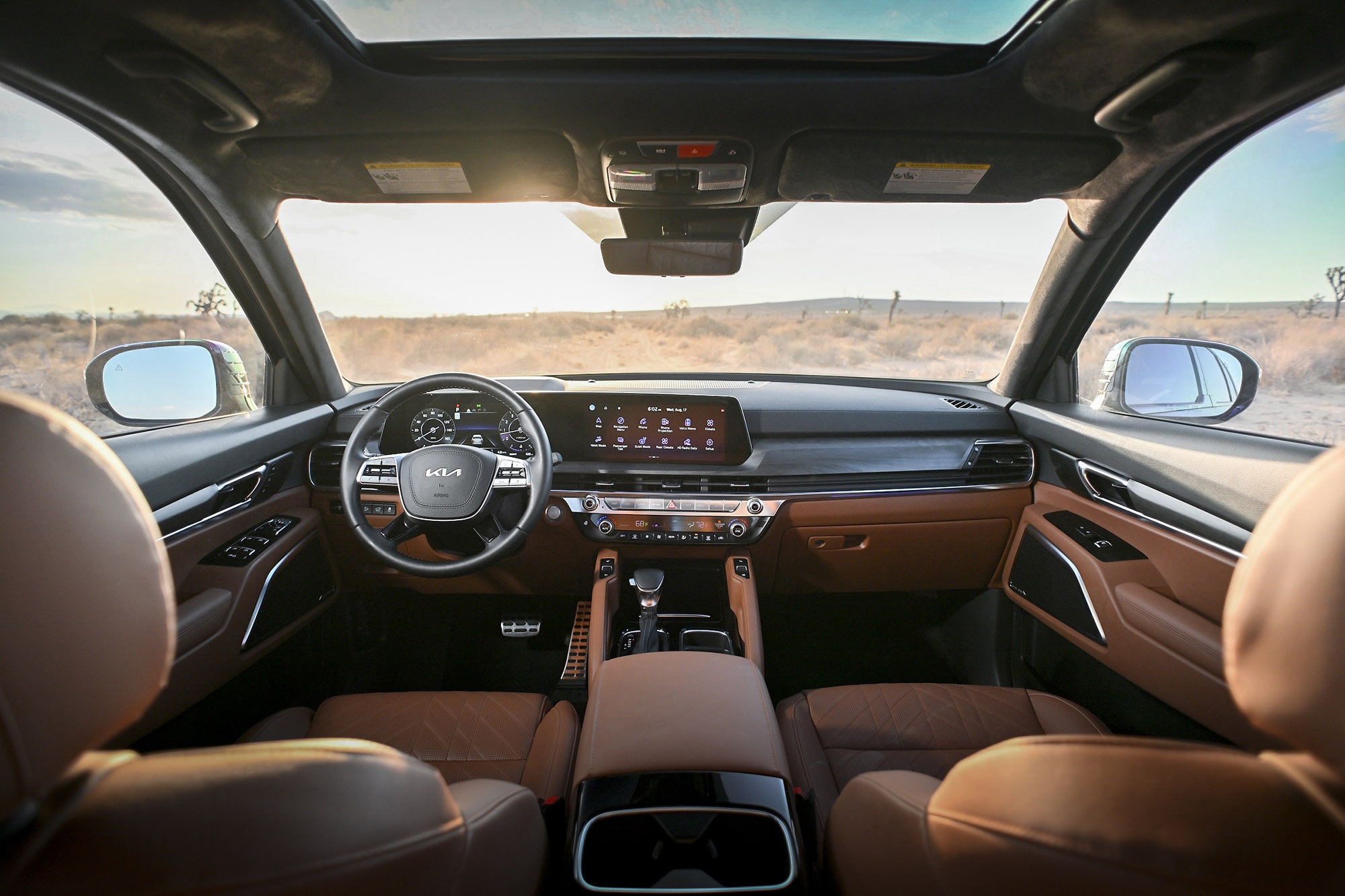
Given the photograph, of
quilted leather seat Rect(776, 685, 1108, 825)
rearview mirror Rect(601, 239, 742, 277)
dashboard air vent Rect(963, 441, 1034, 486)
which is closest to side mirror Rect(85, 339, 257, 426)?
rearview mirror Rect(601, 239, 742, 277)

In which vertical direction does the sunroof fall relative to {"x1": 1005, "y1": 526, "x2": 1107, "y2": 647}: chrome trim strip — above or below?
above

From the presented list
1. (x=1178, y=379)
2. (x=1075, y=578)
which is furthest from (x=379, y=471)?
(x=1178, y=379)

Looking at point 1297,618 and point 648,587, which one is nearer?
point 1297,618

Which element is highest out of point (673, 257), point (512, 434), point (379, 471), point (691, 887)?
point (673, 257)

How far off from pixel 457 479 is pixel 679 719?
1252 mm

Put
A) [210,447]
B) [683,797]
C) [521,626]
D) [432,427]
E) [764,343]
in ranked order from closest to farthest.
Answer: [683,797], [210,447], [432,427], [521,626], [764,343]

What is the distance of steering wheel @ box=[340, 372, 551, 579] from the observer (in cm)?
216

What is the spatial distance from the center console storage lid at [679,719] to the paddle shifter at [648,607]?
708 mm

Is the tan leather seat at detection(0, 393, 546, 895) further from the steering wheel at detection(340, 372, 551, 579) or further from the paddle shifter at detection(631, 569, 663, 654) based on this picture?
the paddle shifter at detection(631, 569, 663, 654)

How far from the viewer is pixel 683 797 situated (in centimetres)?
121

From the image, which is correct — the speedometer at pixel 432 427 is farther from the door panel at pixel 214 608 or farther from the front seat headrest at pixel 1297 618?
the front seat headrest at pixel 1297 618

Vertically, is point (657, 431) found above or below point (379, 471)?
above

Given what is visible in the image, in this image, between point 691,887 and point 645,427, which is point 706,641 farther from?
point 691,887

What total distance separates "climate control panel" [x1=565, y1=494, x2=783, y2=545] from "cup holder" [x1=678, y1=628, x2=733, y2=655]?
38 cm
